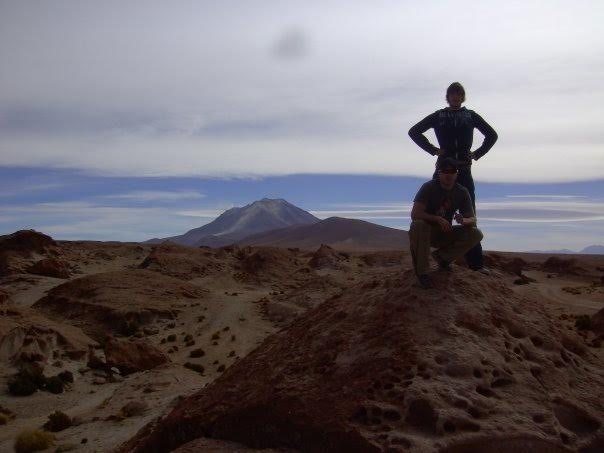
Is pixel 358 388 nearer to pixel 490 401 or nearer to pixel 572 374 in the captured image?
pixel 490 401

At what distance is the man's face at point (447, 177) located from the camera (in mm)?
5354

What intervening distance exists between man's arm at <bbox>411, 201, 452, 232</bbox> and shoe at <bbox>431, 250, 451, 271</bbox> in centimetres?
39

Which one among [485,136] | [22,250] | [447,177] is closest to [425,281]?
[447,177]

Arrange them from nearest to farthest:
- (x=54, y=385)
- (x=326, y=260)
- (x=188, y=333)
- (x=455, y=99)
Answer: (x=455, y=99), (x=54, y=385), (x=188, y=333), (x=326, y=260)

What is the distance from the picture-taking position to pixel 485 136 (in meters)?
6.16

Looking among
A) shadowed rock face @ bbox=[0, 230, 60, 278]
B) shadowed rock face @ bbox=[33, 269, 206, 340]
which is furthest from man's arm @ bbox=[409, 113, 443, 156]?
shadowed rock face @ bbox=[0, 230, 60, 278]

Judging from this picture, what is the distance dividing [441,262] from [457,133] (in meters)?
1.30

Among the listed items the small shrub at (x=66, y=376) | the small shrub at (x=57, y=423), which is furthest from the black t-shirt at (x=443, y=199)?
the small shrub at (x=66, y=376)

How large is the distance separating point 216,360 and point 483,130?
10.1 m

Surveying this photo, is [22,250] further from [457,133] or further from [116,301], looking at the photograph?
[457,133]

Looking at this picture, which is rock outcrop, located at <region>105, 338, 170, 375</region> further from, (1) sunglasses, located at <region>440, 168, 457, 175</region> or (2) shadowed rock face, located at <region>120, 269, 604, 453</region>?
(1) sunglasses, located at <region>440, 168, 457, 175</region>

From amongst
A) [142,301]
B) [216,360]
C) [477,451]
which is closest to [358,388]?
[477,451]

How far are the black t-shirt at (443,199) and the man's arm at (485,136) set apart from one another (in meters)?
0.75

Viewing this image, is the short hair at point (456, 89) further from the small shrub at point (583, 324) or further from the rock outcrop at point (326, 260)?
the rock outcrop at point (326, 260)
